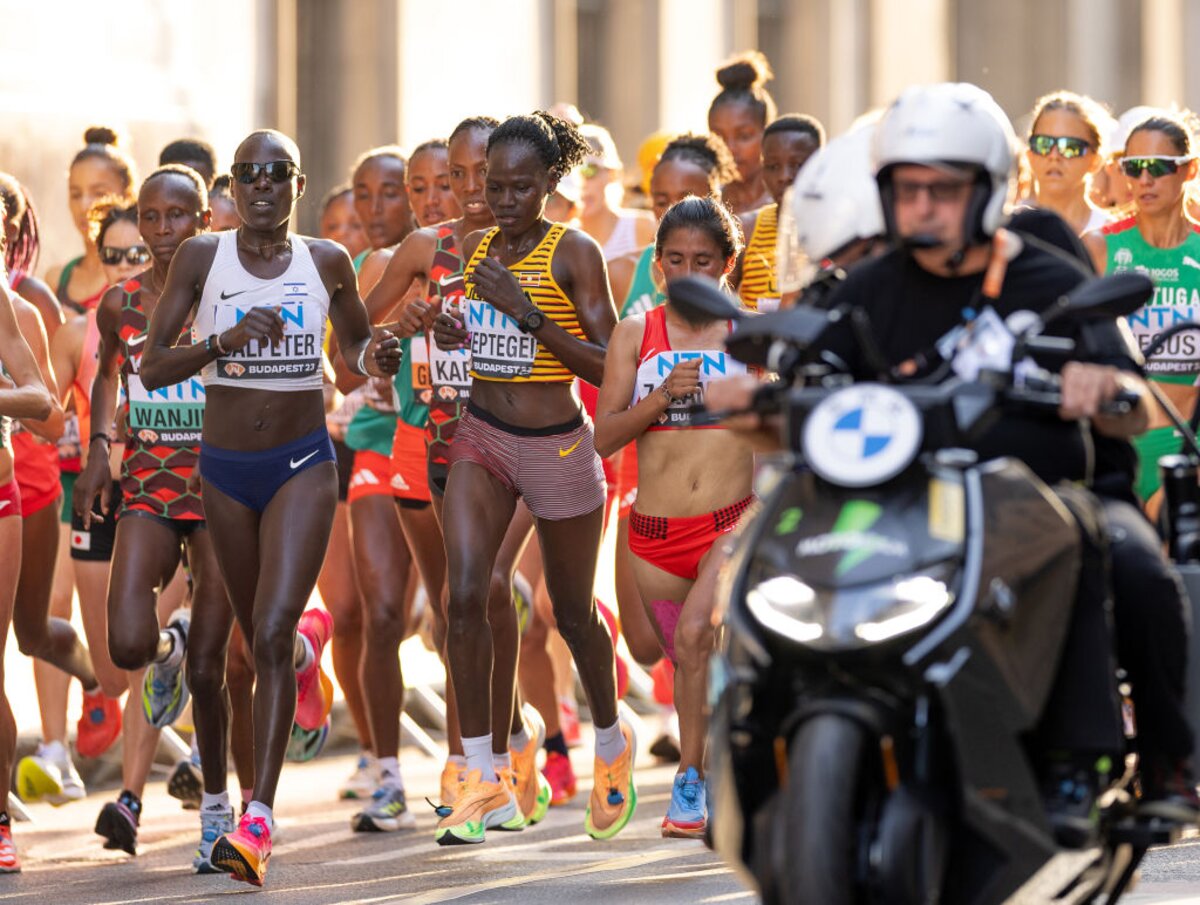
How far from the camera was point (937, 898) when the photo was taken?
17.6 ft

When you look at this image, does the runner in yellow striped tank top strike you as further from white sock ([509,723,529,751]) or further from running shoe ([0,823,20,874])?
running shoe ([0,823,20,874])

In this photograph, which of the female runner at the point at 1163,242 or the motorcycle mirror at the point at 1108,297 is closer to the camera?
the motorcycle mirror at the point at 1108,297

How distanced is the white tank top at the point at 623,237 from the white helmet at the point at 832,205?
5136 mm

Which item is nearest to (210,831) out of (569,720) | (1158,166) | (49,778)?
(49,778)

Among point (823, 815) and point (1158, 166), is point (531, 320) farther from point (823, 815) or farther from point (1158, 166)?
point (823, 815)

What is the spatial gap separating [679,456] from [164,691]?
2.10 meters

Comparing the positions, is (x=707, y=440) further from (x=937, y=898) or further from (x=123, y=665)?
(x=937, y=898)

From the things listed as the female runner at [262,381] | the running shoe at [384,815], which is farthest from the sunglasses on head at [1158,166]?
the running shoe at [384,815]

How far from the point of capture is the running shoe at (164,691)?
9961mm

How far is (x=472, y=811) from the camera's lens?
359 inches

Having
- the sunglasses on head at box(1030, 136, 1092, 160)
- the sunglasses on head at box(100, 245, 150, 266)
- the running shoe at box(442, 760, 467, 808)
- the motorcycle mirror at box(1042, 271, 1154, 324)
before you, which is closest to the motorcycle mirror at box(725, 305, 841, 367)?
the motorcycle mirror at box(1042, 271, 1154, 324)

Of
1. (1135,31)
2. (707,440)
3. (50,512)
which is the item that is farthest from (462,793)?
(1135,31)

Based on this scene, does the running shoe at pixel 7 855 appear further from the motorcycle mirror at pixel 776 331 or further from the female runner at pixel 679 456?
the motorcycle mirror at pixel 776 331

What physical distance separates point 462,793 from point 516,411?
127 cm
